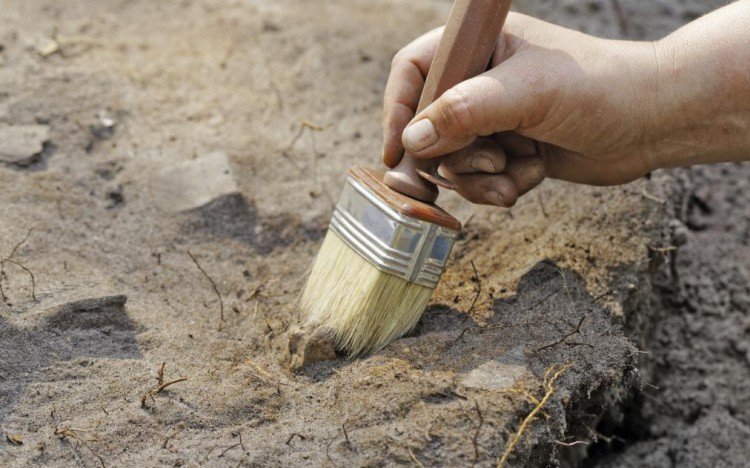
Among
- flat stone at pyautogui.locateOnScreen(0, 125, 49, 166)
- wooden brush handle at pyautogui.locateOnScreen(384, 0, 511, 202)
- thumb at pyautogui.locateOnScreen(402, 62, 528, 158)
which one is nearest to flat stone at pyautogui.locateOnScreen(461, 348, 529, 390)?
wooden brush handle at pyautogui.locateOnScreen(384, 0, 511, 202)

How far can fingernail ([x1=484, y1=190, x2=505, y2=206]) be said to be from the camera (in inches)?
117

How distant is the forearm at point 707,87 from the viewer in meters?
2.69

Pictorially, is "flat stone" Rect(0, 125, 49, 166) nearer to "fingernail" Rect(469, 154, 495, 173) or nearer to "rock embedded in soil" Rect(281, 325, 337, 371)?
"rock embedded in soil" Rect(281, 325, 337, 371)


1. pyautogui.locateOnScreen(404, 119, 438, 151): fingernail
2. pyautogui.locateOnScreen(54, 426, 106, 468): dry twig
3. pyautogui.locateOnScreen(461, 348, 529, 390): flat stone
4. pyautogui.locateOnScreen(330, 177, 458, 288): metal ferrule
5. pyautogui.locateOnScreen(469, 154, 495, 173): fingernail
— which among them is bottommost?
pyautogui.locateOnScreen(54, 426, 106, 468): dry twig

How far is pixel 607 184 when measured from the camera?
317 centimetres

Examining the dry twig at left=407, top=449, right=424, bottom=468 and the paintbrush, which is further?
the paintbrush

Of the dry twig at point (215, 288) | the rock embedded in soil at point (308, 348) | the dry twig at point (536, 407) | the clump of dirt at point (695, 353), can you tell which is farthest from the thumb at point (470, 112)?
the clump of dirt at point (695, 353)

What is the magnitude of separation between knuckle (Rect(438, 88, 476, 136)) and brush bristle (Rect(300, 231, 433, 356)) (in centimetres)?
53

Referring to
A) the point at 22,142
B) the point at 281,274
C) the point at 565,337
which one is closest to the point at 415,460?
the point at 565,337

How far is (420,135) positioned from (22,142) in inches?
75.1

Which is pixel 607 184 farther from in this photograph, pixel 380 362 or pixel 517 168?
pixel 380 362

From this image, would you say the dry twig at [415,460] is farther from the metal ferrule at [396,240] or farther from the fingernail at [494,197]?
the fingernail at [494,197]

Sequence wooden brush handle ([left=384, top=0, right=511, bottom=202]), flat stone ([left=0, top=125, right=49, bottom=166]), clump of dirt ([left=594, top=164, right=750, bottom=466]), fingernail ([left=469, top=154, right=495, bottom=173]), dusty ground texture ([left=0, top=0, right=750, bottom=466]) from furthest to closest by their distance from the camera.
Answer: flat stone ([left=0, top=125, right=49, bottom=166]) < clump of dirt ([left=594, top=164, right=750, bottom=466]) < fingernail ([left=469, top=154, right=495, bottom=173]) < wooden brush handle ([left=384, top=0, right=511, bottom=202]) < dusty ground texture ([left=0, top=0, right=750, bottom=466])

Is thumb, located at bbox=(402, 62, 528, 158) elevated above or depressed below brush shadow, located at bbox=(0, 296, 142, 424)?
above
